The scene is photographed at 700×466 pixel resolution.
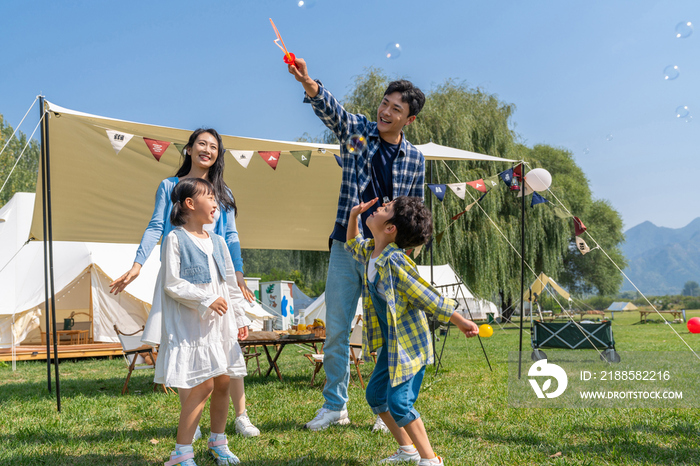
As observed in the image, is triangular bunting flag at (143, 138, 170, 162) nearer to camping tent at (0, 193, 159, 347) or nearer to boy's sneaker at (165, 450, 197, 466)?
boy's sneaker at (165, 450, 197, 466)

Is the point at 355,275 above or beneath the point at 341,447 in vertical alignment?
above

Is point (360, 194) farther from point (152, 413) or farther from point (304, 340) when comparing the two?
point (304, 340)

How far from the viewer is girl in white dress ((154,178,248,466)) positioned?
2230 millimetres

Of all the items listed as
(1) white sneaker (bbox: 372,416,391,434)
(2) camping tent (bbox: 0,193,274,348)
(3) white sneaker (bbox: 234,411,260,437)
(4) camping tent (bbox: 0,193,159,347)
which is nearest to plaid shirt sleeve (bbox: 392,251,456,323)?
(1) white sneaker (bbox: 372,416,391,434)

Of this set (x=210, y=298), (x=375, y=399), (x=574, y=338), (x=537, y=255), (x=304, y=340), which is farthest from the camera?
(x=537, y=255)

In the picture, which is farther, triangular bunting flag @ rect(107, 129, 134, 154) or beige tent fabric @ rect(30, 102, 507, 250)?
beige tent fabric @ rect(30, 102, 507, 250)

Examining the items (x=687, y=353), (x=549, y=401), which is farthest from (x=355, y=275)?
(x=687, y=353)

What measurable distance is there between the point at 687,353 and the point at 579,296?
828 inches

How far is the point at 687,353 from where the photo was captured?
8.35 m

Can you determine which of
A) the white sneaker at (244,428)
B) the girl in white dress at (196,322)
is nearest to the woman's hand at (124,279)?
A: the girl in white dress at (196,322)

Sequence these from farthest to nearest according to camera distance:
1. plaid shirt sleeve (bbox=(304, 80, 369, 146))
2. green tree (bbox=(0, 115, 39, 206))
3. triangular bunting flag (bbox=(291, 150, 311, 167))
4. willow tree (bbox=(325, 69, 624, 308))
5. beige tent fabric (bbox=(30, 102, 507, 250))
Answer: green tree (bbox=(0, 115, 39, 206))
willow tree (bbox=(325, 69, 624, 308))
triangular bunting flag (bbox=(291, 150, 311, 167))
beige tent fabric (bbox=(30, 102, 507, 250))
plaid shirt sleeve (bbox=(304, 80, 369, 146))

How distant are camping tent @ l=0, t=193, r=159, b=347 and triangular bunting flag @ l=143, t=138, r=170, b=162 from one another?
6.47 meters

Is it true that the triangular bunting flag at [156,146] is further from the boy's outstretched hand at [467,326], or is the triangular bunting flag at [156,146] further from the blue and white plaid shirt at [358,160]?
the boy's outstretched hand at [467,326]

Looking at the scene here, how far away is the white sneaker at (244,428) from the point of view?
2.96m
